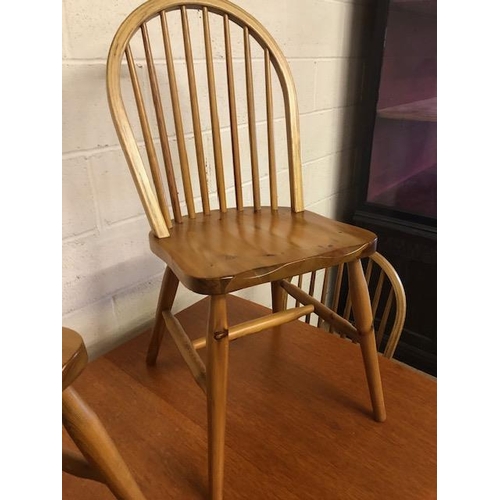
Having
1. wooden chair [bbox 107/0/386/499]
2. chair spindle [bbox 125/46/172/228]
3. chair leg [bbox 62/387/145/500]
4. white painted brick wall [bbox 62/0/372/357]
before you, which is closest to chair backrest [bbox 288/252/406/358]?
white painted brick wall [bbox 62/0/372/357]

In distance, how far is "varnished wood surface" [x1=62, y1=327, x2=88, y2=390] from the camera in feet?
1.27

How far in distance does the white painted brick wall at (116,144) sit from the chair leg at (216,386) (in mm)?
394

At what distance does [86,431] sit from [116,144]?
0.59 meters

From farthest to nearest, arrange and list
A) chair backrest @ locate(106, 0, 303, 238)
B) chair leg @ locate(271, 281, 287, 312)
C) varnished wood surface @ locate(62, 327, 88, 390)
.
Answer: chair leg @ locate(271, 281, 287, 312), chair backrest @ locate(106, 0, 303, 238), varnished wood surface @ locate(62, 327, 88, 390)

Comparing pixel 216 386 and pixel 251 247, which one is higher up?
pixel 251 247

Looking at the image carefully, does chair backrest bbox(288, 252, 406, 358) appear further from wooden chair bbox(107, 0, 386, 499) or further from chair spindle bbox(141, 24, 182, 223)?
chair spindle bbox(141, 24, 182, 223)

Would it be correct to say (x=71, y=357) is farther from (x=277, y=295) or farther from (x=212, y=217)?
(x=277, y=295)

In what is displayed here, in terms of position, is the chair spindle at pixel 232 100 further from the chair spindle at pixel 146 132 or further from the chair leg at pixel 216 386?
the chair leg at pixel 216 386

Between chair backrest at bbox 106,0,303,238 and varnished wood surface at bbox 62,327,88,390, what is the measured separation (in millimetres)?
311

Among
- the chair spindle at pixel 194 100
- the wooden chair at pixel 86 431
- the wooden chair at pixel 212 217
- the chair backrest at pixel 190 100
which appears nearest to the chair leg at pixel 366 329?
the wooden chair at pixel 212 217

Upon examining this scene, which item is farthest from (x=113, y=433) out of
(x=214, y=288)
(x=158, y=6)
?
(x=158, y=6)

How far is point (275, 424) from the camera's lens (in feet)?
2.44

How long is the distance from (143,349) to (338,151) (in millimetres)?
1006

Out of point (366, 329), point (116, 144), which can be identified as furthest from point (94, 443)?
point (116, 144)
